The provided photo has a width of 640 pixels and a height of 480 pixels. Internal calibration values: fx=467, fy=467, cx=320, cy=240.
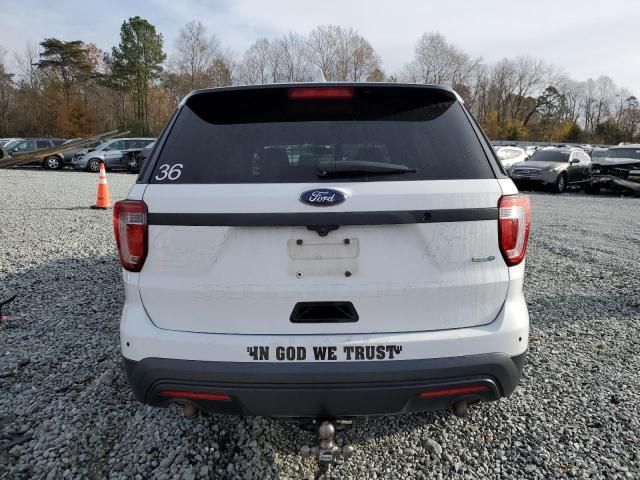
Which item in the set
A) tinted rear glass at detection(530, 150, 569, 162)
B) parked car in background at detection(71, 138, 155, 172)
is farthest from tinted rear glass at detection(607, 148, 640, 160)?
parked car in background at detection(71, 138, 155, 172)

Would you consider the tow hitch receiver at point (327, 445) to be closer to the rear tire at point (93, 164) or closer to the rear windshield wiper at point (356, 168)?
the rear windshield wiper at point (356, 168)

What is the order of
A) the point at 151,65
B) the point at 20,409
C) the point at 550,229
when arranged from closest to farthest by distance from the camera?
1. the point at 20,409
2. the point at 550,229
3. the point at 151,65

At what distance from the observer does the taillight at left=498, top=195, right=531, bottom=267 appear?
6.48 ft

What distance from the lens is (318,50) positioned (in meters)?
54.6

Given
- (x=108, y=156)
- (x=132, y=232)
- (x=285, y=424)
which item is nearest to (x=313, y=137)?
(x=132, y=232)

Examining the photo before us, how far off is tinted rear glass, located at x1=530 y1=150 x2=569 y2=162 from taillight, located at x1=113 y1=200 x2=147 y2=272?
18.6m

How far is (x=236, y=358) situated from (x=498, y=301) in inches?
44.7

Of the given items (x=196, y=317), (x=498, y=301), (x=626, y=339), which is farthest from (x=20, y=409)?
(x=626, y=339)

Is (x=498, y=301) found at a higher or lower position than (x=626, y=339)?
higher

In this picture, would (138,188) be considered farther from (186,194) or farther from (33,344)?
(33,344)

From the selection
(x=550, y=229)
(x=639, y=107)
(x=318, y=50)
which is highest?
(x=318, y=50)

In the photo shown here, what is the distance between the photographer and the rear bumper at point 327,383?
6.23 ft

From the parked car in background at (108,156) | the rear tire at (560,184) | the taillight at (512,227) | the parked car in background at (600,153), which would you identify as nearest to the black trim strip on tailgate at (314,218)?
the taillight at (512,227)

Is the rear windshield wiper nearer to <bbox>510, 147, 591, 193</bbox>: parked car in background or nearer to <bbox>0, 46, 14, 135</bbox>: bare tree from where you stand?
<bbox>510, 147, 591, 193</bbox>: parked car in background
